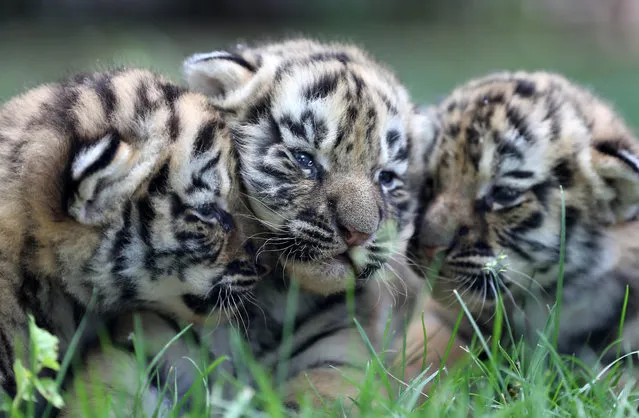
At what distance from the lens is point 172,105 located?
2902mm

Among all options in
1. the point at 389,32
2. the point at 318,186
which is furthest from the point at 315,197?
the point at 389,32

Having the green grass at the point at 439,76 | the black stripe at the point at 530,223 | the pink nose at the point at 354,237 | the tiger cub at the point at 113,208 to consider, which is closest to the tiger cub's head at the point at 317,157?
the pink nose at the point at 354,237

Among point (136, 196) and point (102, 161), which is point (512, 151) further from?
point (102, 161)

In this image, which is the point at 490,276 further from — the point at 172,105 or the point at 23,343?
the point at 23,343

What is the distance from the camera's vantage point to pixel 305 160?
2.98 metres

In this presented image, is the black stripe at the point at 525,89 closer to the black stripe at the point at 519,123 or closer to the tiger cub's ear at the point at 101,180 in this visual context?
the black stripe at the point at 519,123

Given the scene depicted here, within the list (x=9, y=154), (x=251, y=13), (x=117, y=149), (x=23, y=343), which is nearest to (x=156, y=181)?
(x=117, y=149)

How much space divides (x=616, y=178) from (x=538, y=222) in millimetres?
321

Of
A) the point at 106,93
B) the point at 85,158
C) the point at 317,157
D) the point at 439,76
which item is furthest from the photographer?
the point at 439,76

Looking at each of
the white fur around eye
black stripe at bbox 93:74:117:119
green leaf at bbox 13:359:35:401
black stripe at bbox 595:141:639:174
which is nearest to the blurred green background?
black stripe at bbox 595:141:639:174

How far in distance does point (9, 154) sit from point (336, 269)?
43.1 inches

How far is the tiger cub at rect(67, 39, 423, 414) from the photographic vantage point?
9.52 ft

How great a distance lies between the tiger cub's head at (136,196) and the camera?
2637 mm

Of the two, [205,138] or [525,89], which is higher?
[525,89]
